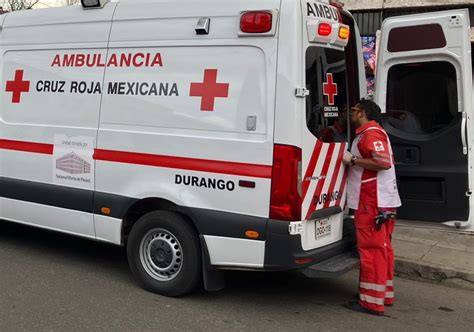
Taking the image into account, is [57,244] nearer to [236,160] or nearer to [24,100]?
[24,100]

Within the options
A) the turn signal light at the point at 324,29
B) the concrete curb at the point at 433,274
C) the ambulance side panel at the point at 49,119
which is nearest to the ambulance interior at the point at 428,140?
the concrete curb at the point at 433,274

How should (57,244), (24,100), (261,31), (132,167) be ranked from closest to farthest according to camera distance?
(261,31), (132,167), (24,100), (57,244)

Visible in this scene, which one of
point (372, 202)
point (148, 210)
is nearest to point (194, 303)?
point (148, 210)

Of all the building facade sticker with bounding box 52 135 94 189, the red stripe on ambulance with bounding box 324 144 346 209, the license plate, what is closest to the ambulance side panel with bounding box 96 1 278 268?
the building facade sticker with bounding box 52 135 94 189

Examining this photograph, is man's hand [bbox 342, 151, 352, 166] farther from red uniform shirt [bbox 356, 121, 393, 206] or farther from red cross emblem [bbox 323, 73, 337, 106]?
red cross emblem [bbox 323, 73, 337, 106]

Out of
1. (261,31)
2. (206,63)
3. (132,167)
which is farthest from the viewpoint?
(132,167)

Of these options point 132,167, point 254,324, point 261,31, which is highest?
point 261,31

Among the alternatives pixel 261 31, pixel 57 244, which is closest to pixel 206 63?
pixel 261 31

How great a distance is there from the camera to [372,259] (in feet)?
14.6

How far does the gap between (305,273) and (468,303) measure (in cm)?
181

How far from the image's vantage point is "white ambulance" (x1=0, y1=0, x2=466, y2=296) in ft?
13.1

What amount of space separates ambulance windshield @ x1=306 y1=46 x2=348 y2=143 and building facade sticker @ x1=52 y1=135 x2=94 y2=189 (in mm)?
2027

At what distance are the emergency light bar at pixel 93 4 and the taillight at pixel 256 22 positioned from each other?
1.56 m

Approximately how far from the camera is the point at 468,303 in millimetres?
4902
